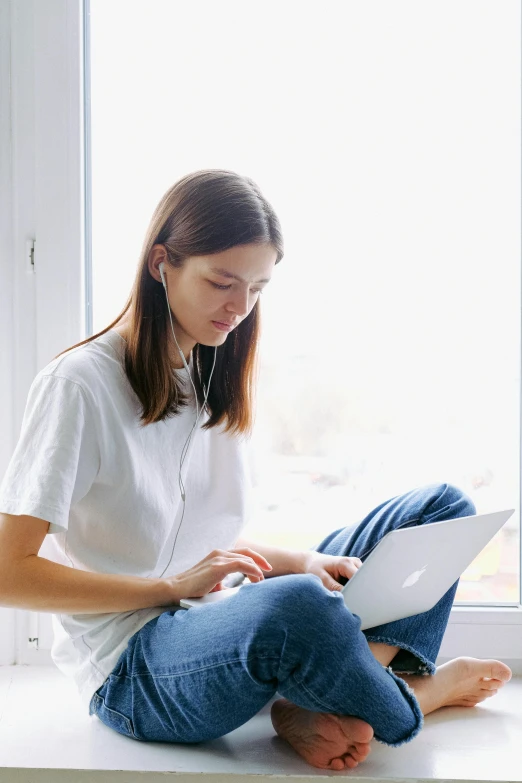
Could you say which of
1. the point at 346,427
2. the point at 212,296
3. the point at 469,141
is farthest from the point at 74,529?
the point at 469,141

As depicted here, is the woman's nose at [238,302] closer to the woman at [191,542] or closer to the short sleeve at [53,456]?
the woman at [191,542]

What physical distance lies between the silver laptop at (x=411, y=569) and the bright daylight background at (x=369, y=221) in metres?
0.41

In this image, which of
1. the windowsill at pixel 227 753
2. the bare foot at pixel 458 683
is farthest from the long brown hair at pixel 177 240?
the bare foot at pixel 458 683

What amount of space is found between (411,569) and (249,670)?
264 millimetres

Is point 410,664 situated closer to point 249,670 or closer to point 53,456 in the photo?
point 249,670

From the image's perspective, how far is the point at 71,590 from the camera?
1.08 meters

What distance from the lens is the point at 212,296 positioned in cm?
122

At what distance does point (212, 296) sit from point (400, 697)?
24.4 inches

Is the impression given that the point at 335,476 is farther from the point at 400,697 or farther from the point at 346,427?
the point at 400,697

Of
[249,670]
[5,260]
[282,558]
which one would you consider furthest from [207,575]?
[5,260]

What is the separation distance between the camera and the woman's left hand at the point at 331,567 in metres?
1.25

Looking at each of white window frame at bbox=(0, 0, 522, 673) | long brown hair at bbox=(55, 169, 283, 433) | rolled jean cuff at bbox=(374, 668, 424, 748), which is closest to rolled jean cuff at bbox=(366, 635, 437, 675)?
rolled jean cuff at bbox=(374, 668, 424, 748)

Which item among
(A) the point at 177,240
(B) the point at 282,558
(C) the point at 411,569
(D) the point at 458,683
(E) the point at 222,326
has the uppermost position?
(A) the point at 177,240

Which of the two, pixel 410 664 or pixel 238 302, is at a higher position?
pixel 238 302
